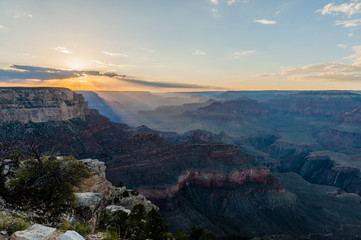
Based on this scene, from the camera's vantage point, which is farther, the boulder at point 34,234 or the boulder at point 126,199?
the boulder at point 126,199

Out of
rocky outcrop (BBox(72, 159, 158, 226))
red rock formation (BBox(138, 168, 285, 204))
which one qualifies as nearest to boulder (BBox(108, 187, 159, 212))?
rocky outcrop (BBox(72, 159, 158, 226))

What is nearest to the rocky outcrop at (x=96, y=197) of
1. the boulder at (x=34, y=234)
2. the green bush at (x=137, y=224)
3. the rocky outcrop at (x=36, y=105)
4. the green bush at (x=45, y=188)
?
the green bush at (x=45, y=188)

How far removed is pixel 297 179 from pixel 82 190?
120 meters

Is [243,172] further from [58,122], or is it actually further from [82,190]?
[58,122]

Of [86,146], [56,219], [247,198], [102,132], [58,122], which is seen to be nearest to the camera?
[56,219]

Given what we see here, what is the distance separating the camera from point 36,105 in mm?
97875

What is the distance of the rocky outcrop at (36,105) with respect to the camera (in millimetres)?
89312

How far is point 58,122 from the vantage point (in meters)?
104

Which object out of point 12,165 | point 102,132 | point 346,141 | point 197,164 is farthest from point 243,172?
point 346,141

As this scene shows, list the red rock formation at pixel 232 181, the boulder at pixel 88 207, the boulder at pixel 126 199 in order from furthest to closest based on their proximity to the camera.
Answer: the red rock formation at pixel 232 181
the boulder at pixel 126 199
the boulder at pixel 88 207

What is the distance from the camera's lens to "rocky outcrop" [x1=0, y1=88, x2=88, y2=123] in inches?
3516

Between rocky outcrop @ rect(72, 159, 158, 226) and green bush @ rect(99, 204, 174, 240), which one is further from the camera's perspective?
green bush @ rect(99, 204, 174, 240)

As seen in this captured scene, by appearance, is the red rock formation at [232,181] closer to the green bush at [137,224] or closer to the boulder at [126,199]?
the boulder at [126,199]

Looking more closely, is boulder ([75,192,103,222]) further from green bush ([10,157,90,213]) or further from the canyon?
the canyon
